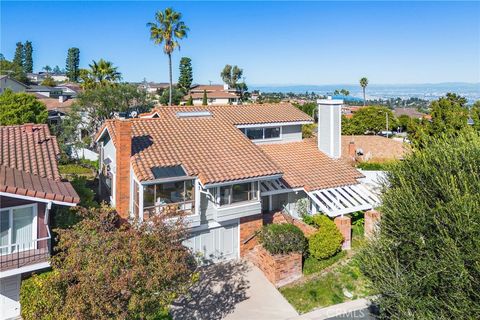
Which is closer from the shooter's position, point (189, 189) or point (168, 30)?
point (189, 189)

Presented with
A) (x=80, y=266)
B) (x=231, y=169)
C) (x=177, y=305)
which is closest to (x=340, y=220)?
(x=231, y=169)

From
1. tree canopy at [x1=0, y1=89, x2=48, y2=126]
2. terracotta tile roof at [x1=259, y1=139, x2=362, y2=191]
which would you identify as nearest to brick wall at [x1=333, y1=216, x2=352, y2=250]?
terracotta tile roof at [x1=259, y1=139, x2=362, y2=191]

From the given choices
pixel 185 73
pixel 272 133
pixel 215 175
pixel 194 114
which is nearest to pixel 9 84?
pixel 185 73

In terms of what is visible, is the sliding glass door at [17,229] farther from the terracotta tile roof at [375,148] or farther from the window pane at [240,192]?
the terracotta tile roof at [375,148]

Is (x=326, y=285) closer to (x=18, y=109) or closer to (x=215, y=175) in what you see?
(x=215, y=175)

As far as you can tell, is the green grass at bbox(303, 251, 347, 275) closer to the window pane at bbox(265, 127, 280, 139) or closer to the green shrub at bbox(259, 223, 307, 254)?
the green shrub at bbox(259, 223, 307, 254)

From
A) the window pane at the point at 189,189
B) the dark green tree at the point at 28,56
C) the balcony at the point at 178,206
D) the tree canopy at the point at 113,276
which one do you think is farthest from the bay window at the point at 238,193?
the dark green tree at the point at 28,56
